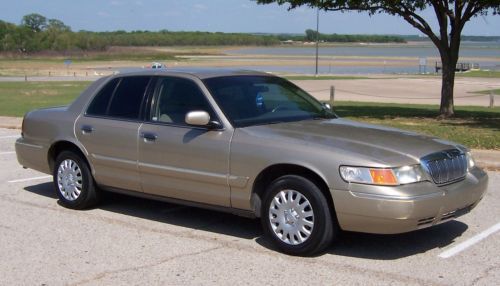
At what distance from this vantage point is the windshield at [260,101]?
256 inches

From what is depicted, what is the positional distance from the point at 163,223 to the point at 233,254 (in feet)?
4.41

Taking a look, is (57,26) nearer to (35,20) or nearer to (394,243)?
(35,20)

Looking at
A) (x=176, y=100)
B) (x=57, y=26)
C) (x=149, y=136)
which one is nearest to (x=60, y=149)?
(x=149, y=136)

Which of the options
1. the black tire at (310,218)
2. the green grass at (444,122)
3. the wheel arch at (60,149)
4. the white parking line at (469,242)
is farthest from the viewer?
the green grass at (444,122)

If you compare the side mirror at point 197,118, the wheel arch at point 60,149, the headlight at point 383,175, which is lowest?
the wheel arch at point 60,149

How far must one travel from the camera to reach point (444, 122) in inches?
→ 651

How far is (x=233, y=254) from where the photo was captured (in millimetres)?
5945

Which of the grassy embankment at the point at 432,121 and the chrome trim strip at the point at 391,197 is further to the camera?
the grassy embankment at the point at 432,121

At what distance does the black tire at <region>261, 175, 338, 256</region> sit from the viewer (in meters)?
5.67

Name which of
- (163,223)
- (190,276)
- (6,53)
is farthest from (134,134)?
(6,53)

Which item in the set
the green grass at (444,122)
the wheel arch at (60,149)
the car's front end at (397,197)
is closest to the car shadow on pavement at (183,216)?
the wheel arch at (60,149)

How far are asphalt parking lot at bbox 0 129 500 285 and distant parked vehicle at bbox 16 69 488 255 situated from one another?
0.98 feet

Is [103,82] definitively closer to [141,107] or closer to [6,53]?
[141,107]

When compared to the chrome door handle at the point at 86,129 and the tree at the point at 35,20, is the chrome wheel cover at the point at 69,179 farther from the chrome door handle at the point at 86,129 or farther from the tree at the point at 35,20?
the tree at the point at 35,20
